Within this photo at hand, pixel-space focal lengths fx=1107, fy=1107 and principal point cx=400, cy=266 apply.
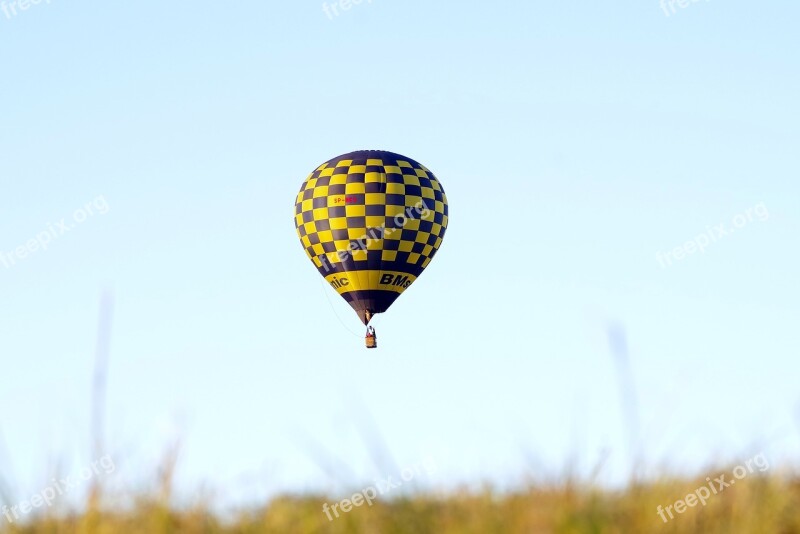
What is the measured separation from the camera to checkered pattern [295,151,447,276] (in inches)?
1401

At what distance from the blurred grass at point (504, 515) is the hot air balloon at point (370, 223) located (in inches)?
1146

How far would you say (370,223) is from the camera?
35.5 meters

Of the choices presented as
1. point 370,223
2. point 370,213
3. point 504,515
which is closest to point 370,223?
point 370,223

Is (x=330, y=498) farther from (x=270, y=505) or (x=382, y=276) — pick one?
(x=382, y=276)

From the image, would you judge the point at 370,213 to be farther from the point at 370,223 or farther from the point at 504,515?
the point at 504,515

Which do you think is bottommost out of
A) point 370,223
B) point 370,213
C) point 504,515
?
point 504,515

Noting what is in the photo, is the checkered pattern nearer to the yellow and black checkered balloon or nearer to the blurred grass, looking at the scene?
the yellow and black checkered balloon

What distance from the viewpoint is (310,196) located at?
36750mm

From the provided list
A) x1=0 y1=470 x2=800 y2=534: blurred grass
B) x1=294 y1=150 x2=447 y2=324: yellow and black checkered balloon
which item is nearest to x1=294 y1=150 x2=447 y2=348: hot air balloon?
x1=294 y1=150 x2=447 y2=324: yellow and black checkered balloon

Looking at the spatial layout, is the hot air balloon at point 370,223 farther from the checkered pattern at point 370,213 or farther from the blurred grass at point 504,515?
the blurred grass at point 504,515

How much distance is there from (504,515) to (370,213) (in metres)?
30.1

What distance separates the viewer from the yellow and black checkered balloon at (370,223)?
35625 millimetres

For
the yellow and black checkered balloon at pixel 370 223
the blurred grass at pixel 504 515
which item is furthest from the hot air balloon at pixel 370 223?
the blurred grass at pixel 504 515

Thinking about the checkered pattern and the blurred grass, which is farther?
the checkered pattern
